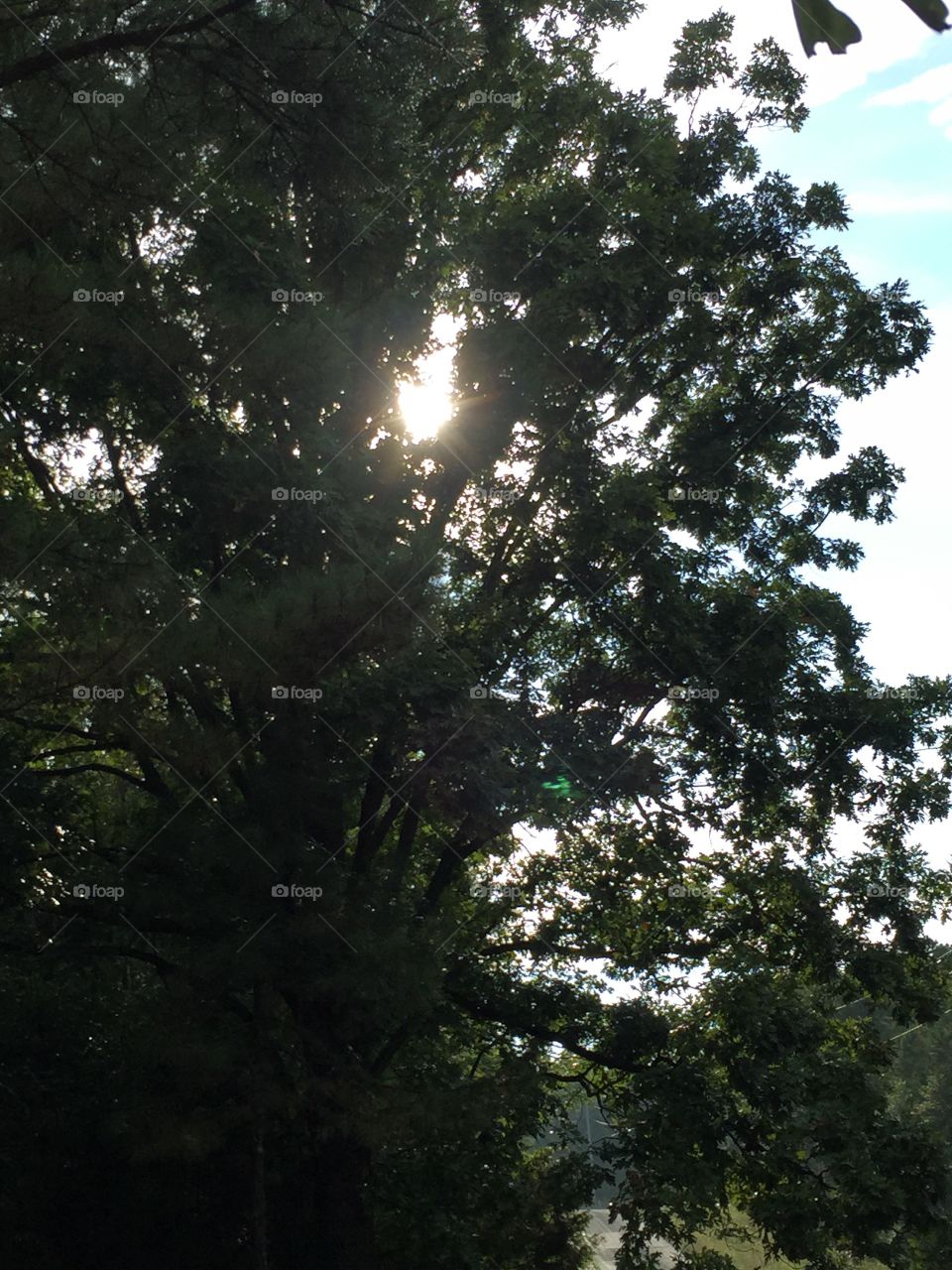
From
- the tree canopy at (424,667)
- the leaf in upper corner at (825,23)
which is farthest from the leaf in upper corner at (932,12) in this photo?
the tree canopy at (424,667)

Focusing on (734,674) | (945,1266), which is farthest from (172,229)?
(945,1266)

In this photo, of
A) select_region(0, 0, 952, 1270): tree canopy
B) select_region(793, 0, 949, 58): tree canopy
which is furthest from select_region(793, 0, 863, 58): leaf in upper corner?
select_region(0, 0, 952, 1270): tree canopy

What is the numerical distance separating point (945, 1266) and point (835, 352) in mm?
9335

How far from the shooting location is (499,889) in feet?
51.0

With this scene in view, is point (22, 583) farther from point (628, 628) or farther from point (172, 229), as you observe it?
point (628, 628)

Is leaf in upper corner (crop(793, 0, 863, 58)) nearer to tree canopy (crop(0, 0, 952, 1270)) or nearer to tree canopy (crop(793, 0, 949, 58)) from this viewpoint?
tree canopy (crop(793, 0, 949, 58))

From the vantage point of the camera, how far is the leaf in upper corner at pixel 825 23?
1.38m

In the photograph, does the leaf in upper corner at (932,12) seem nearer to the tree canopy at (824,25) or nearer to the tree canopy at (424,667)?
the tree canopy at (824,25)

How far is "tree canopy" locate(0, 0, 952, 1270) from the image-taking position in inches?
373

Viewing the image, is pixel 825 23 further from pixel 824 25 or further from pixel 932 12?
pixel 932 12

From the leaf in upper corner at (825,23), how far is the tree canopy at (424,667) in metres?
7.05

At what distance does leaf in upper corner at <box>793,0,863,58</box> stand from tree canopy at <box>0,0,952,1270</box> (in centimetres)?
705

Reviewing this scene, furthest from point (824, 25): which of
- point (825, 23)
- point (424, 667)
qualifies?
point (424, 667)

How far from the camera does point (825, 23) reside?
1.38 meters
